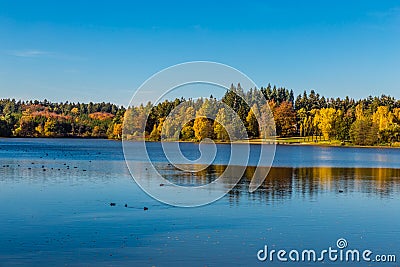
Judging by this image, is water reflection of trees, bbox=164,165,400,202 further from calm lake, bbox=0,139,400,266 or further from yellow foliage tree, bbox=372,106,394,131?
yellow foliage tree, bbox=372,106,394,131

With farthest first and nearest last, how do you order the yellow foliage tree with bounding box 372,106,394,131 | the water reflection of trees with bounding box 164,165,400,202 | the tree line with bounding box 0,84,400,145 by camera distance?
the yellow foliage tree with bounding box 372,106,394,131 < the tree line with bounding box 0,84,400,145 < the water reflection of trees with bounding box 164,165,400,202

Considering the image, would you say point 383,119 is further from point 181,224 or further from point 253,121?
point 181,224

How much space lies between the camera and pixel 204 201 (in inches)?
1058

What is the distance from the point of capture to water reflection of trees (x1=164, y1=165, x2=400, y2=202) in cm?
2997

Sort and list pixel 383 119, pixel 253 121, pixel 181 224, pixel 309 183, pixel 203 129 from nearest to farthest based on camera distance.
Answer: pixel 181 224
pixel 309 183
pixel 253 121
pixel 203 129
pixel 383 119

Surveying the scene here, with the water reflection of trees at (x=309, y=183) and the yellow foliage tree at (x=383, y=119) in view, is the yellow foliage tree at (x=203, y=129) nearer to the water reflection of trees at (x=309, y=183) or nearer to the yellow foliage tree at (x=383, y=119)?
the yellow foliage tree at (x=383, y=119)

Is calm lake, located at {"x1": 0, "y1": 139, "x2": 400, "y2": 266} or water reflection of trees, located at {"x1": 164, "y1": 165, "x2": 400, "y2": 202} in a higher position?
water reflection of trees, located at {"x1": 164, "y1": 165, "x2": 400, "y2": 202}

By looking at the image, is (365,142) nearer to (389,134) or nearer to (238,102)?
(389,134)

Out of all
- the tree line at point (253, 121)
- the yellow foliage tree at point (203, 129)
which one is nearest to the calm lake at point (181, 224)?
the tree line at point (253, 121)

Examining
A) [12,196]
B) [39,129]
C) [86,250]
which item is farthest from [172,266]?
[39,129]

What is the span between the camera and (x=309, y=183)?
36.1m

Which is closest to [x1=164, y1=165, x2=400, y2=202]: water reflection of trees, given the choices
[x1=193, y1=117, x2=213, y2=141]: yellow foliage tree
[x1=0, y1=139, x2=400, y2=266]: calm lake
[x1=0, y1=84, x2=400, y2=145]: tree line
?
[x1=0, y1=139, x2=400, y2=266]: calm lake

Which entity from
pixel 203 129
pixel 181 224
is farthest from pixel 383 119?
pixel 181 224

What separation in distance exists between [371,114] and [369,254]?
412 feet
